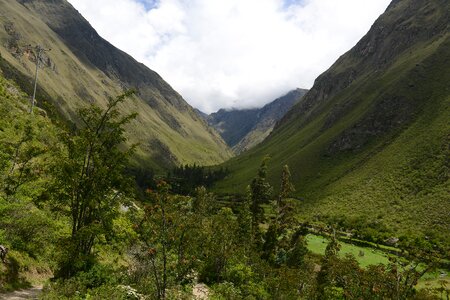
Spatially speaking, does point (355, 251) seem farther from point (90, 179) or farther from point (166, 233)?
point (90, 179)

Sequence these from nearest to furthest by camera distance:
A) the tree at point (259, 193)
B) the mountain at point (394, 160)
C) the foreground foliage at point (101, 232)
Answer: the foreground foliage at point (101, 232), the tree at point (259, 193), the mountain at point (394, 160)

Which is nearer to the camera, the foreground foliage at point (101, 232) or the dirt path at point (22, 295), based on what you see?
the foreground foliage at point (101, 232)

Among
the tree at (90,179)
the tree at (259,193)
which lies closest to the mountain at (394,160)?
the tree at (259,193)

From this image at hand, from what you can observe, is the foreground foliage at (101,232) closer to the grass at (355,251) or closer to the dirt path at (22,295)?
the dirt path at (22,295)

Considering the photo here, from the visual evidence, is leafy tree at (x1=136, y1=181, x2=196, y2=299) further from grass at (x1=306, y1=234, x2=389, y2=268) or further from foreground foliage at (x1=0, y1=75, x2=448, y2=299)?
grass at (x1=306, y1=234, x2=389, y2=268)

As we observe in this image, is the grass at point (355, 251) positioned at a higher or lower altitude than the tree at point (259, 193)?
lower

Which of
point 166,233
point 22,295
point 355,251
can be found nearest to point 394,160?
point 355,251

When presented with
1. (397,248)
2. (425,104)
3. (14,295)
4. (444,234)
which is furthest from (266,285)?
(425,104)

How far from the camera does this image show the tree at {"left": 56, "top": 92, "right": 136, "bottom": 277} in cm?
1867

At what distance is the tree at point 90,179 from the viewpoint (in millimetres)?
18672

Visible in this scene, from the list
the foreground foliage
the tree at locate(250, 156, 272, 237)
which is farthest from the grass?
the foreground foliage

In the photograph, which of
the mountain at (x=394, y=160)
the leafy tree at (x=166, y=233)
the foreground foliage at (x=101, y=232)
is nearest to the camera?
the leafy tree at (x=166, y=233)

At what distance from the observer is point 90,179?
1892 cm

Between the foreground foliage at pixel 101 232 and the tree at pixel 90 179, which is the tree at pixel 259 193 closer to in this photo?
the foreground foliage at pixel 101 232
